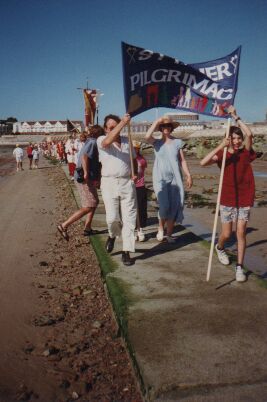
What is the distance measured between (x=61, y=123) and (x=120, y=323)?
170 m

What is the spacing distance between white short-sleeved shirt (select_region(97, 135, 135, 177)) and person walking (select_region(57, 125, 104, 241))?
4.51 ft

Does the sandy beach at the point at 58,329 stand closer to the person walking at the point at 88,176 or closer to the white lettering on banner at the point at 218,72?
the person walking at the point at 88,176

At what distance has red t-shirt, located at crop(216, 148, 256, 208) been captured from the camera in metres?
4.52

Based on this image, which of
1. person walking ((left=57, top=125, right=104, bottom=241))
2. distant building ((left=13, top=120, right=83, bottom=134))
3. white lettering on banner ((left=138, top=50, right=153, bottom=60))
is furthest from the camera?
distant building ((left=13, top=120, right=83, bottom=134))

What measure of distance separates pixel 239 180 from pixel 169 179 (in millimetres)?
1510

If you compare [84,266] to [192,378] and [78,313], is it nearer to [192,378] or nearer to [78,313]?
[78,313]

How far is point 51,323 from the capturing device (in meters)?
3.91

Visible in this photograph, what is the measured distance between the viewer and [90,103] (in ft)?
50.6

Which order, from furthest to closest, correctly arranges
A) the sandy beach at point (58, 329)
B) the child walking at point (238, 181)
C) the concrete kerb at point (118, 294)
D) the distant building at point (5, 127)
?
1. the distant building at point (5, 127)
2. the child walking at point (238, 181)
3. the concrete kerb at point (118, 294)
4. the sandy beach at point (58, 329)

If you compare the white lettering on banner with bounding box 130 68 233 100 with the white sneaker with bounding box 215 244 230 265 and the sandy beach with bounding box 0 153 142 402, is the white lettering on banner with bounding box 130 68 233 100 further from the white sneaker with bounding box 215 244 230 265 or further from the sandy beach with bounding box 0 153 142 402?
the sandy beach with bounding box 0 153 142 402

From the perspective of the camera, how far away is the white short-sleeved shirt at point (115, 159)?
16.2ft

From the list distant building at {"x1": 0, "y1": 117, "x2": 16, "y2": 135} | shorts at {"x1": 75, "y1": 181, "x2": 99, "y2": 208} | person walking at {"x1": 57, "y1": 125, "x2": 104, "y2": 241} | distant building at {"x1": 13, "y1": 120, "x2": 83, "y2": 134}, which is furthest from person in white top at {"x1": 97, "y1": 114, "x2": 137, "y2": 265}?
distant building at {"x1": 0, "y1": 117, "x2": 16, "y2": 135}

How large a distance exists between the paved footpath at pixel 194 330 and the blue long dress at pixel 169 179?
0.90 metres

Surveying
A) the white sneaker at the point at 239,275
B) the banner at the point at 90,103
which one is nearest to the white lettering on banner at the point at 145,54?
the white sneaker at the point at 239,275
